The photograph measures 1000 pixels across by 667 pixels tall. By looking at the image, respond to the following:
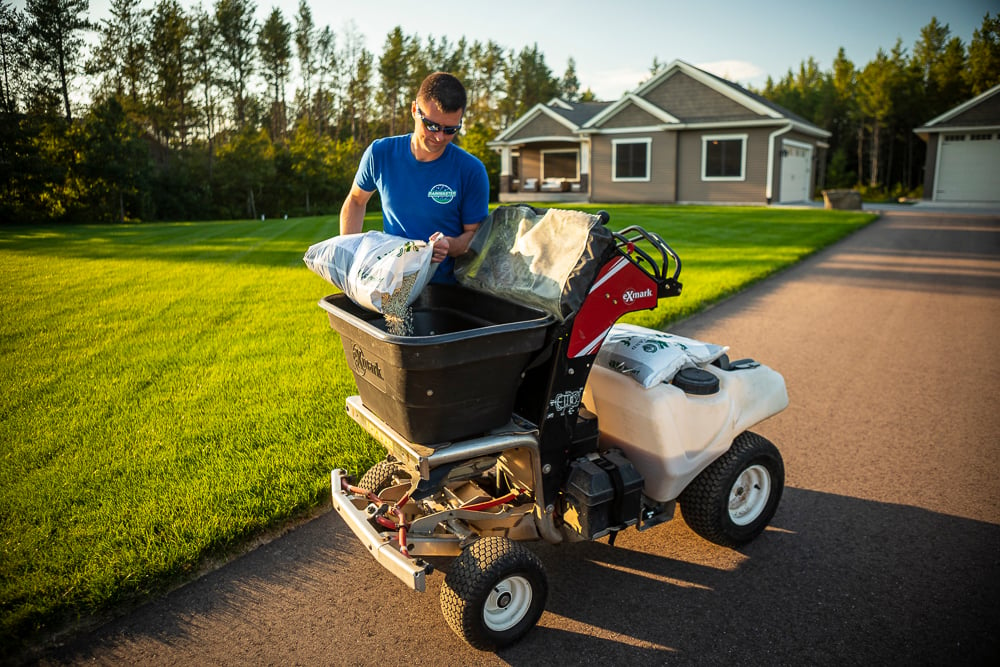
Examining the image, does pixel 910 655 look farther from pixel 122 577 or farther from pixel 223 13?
pixel 223 13

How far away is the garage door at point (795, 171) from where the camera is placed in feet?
96.1

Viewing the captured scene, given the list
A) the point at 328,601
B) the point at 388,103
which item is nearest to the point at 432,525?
the point at 328,601

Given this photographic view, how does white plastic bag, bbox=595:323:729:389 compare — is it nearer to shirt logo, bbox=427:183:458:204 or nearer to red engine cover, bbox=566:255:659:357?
red engine cover, bbox=566:255:659:357

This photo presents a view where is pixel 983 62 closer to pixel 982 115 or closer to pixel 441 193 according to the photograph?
pixel 982 115

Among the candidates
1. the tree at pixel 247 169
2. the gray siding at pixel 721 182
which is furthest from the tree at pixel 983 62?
the tree at pixel 247 169

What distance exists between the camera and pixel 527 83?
6631 centimetres

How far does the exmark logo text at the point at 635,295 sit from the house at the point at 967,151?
121ft

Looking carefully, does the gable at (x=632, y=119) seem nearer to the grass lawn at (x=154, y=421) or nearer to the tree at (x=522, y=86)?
the grass lawn at (x=154, y=421)

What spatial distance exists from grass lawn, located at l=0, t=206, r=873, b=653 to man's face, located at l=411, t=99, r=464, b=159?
2.01 meters

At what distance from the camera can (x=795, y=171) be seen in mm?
31078

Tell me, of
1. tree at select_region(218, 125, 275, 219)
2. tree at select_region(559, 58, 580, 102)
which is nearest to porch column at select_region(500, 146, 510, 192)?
tree at select_region(218, 125, 275, 219)

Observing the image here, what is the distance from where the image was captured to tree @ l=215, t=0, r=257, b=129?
3962cm

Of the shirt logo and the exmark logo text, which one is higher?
the shirt logo

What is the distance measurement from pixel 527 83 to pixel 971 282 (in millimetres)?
60760
